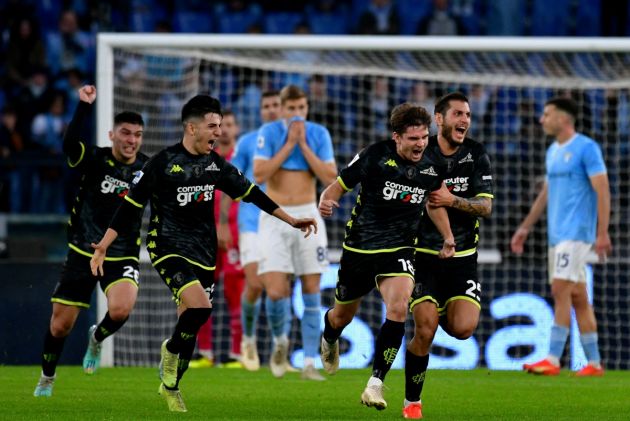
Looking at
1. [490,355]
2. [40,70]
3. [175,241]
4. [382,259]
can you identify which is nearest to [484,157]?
[382,259]

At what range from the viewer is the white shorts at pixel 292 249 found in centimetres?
1114

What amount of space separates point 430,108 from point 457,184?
22.9ft

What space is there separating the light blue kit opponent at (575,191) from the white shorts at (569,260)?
7 centimetres

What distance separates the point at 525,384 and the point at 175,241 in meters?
A: 3.69

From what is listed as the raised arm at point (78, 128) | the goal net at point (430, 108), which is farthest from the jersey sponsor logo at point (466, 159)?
the goal net at point (430, 108)

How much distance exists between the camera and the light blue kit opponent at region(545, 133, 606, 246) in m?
11.6

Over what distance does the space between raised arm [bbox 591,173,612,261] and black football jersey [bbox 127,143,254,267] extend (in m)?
4.31

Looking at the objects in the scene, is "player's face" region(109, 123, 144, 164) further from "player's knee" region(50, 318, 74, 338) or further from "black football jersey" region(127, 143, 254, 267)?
"player's knee" region(50, 318, 74, 338)

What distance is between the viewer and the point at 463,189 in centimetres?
882

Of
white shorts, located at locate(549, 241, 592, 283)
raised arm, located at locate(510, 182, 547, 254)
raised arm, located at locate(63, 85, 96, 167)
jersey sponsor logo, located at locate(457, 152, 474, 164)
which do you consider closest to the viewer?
jersey sponsor logo, located at locate(457, 152, 474, 164)

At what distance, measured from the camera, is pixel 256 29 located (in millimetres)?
18000

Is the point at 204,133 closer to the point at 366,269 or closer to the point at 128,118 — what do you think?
the point at 128,118

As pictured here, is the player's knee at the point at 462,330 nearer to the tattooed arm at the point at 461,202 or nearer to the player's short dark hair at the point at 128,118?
the tattooed arm at the point at 461,202

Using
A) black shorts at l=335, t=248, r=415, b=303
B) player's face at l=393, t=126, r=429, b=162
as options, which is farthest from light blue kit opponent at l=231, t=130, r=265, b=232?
player's face at l=393, t=126, r=429, b=162
